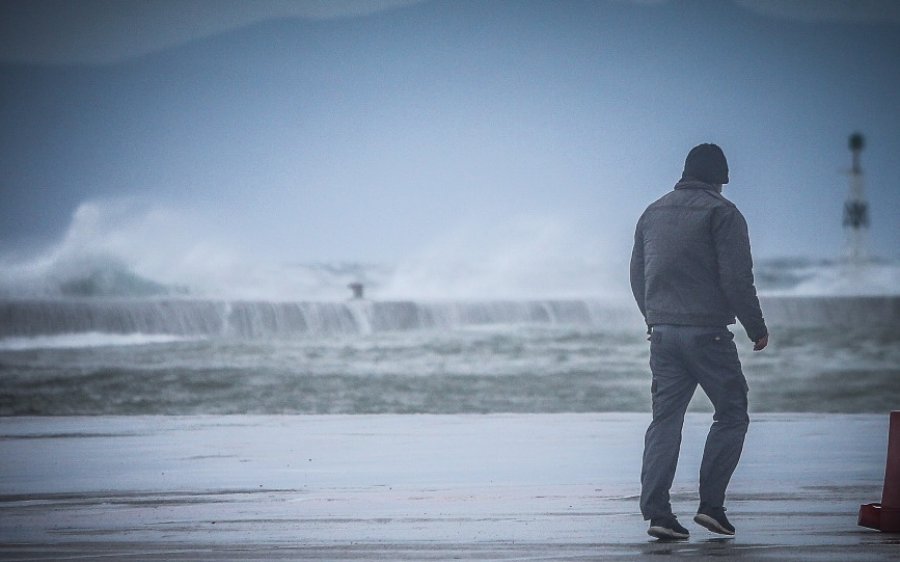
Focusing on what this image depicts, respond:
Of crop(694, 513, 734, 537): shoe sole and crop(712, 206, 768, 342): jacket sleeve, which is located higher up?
crop(712, 206, 768, 342): jacket sleeve

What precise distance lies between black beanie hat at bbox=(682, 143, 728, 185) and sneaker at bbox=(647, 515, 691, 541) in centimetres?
168

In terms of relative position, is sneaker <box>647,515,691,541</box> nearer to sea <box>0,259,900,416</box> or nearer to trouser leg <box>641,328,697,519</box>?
trouser leg <box>641,328,697,519</box>

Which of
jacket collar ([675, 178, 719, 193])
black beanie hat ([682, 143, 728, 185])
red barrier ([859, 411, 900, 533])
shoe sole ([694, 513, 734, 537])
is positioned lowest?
shoe sole ([694, 513, 734, 537])

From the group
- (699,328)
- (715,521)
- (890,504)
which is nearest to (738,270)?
(699,328)

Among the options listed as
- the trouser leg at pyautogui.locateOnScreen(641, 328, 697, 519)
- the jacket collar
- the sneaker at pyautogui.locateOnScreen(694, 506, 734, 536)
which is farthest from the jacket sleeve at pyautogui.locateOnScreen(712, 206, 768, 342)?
the sneaker at pyautogui.locateOnScreen(694, 506, 734, 536)

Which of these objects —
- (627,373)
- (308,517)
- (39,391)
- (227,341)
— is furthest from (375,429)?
(227,341)

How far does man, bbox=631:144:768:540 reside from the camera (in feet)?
21.0

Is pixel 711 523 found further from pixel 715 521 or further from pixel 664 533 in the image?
pixel 664 533

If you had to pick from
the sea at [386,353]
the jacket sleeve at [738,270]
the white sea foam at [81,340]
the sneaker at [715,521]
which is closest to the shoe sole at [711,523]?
the sneaker at [715,521]

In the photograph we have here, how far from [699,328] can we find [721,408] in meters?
0.41

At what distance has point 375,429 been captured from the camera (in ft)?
45.4

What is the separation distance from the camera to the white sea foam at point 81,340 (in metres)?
37.5

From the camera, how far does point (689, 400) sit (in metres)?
6.55

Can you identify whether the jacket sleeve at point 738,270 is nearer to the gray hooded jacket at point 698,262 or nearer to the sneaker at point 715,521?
the gray hooded jacket at point 698,262
